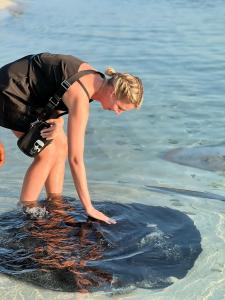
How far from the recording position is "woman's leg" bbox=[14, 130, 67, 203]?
14.0 feet

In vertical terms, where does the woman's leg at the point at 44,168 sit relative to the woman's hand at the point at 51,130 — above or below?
below

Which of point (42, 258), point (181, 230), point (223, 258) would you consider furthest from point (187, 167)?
point (42, 258)

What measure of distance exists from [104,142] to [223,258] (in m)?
3.04

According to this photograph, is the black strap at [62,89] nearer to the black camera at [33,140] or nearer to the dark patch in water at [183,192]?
the black camera at [33,140]

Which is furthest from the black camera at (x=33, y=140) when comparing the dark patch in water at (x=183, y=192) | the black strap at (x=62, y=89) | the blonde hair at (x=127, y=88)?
the dark patch in water at (x=183, y=192)

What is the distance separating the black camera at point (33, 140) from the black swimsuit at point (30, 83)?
5 cm

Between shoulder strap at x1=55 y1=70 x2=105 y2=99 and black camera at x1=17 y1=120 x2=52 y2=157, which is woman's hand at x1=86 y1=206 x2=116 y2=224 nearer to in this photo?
black camera at x1=17 y1=120 x2=52 y2=157

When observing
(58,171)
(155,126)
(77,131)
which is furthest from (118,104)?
(155,126)

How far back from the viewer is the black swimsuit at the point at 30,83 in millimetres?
3758

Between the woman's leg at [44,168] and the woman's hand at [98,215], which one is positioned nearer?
the woman's hand at [98,215]

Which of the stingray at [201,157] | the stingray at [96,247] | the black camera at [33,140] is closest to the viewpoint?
the stingray at [96,247]

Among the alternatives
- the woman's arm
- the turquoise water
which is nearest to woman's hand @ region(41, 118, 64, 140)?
the woman's arm

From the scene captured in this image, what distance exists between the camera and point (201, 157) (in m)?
6.01

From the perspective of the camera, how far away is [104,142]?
21.5 feet
